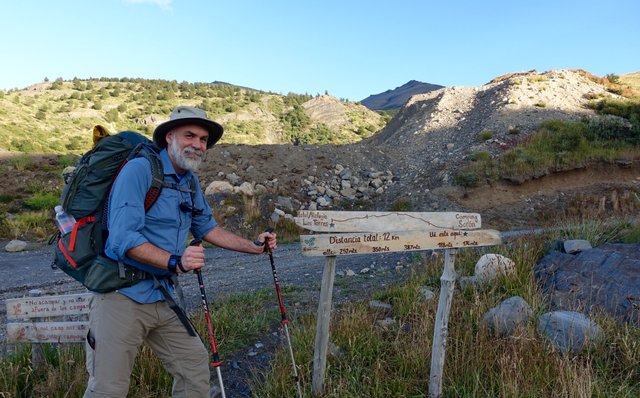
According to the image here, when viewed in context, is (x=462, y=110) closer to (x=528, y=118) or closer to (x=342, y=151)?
(x=528, y=118)

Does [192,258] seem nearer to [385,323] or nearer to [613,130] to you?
[385,323]

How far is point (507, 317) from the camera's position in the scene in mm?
4418

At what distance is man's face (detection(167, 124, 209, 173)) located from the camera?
2.93 metres

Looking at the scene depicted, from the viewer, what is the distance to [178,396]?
3.00m

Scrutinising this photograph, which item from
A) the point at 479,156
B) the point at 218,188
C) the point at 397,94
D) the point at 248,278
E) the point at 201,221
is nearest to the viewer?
the point at 201,221

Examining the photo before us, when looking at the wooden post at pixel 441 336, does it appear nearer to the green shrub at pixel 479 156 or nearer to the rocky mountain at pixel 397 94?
the green shrub at pixel 479 156

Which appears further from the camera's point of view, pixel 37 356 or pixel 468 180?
pixel 468 180

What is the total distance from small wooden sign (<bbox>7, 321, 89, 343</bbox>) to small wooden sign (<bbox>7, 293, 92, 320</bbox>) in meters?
0.08

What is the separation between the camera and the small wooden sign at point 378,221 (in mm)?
3273

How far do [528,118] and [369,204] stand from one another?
9374mm

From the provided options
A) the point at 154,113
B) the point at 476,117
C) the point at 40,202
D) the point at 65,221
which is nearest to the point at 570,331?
the point at 65,221

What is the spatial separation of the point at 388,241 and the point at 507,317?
183 cm

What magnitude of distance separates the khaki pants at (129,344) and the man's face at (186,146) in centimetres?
88

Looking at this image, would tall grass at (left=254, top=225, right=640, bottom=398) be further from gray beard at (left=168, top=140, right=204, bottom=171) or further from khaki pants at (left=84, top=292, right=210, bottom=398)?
gray beard at (left=168, top=140, right=204, bottom=171)
